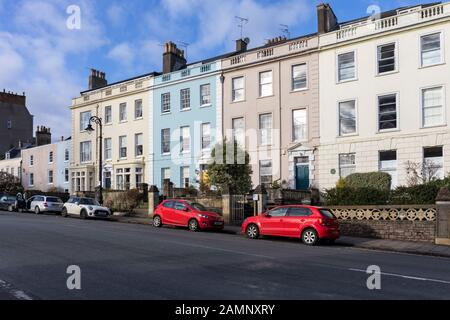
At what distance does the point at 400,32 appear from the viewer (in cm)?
2898

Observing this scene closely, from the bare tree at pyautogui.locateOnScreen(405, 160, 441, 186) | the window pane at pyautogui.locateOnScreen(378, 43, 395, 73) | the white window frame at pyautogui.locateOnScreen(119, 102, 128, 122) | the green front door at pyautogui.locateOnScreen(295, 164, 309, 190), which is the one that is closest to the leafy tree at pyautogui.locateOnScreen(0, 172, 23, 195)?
the white window frame at pyautogui.locateOnScreen(119, 102, 128, 122)

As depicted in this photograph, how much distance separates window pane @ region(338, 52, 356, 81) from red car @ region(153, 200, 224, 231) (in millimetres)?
13863

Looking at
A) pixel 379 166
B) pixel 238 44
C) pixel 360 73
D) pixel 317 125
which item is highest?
pixel 238 44

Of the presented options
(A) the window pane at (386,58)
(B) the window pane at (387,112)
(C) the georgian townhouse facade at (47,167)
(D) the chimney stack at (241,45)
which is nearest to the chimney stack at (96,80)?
(C) the georgian townhouse facade at (47,167)

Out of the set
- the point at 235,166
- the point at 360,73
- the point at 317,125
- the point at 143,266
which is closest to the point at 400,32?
the point at 360,73

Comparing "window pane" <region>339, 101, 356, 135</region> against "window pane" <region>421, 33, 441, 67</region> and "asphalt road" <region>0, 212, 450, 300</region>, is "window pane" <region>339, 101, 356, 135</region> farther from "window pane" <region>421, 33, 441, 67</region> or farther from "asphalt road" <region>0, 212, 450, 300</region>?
"asphalt road" <region>0, 212, 450, 300</region>

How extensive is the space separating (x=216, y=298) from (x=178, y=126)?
106 ft

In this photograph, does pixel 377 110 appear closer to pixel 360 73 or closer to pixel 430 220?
pixel 360 73

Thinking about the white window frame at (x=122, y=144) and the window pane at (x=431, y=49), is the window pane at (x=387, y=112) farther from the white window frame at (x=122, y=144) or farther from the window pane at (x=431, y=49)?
the white window frame at (x=122, y=144)

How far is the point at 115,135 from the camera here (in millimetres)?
44938

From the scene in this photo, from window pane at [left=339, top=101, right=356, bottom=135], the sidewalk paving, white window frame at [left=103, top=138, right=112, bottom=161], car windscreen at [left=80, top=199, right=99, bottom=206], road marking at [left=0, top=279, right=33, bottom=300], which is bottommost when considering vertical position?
the sidewalk paving

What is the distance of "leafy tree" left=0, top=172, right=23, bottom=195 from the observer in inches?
2103

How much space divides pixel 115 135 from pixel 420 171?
1087 inches

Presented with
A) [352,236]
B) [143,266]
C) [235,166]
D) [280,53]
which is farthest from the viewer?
[280,53]
